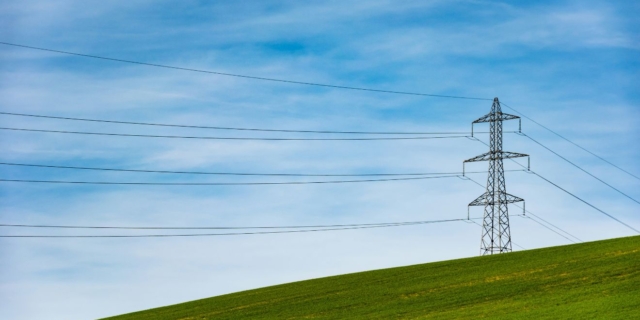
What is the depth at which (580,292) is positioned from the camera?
109 ft

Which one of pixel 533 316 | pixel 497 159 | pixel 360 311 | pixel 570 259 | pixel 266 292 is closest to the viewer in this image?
pixel 533 316

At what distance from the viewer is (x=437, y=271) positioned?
4400 cm

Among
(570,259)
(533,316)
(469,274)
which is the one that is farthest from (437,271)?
(533,316)

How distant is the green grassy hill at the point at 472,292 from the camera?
104 feet

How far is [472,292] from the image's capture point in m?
36.6

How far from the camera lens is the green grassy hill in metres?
31.8

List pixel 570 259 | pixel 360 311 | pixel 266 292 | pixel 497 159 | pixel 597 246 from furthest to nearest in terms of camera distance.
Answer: pixel 497 159
pixel 266 292
pixel 597 246
pixel 570 259
pixel 360 311

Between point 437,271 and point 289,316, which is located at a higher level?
point 437,271

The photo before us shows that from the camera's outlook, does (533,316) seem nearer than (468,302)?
Yes

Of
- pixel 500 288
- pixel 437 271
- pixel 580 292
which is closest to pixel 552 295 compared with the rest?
pixel 580 292

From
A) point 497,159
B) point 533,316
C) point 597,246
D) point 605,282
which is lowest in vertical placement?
point 533,316

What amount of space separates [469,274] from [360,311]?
322 inches

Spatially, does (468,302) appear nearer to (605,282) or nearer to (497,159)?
(605,282)

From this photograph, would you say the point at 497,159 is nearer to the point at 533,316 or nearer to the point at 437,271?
the point at 437,271
